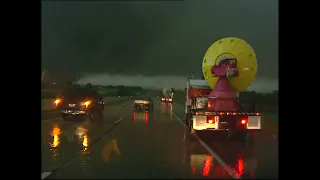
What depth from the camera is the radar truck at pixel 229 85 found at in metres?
14.6

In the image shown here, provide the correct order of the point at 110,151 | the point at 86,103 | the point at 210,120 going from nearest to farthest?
the point at 110,151, the point at 210,120, the point at 86,103

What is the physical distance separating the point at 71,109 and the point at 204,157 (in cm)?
1189

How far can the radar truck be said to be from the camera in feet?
47.8

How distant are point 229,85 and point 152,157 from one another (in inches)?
207

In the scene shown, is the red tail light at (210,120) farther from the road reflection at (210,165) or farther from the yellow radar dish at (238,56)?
the road reflection at (210,165)

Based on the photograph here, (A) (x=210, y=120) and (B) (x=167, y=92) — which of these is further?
(B) (x=167, y=92)

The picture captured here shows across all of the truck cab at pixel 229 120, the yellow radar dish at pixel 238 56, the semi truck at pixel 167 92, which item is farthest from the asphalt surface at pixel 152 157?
the yellow radar dish at pixel 238 56

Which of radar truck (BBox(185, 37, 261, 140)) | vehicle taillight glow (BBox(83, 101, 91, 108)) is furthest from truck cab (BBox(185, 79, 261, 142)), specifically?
vehicle taillight glow (BBox(83, 101, 91, 108))

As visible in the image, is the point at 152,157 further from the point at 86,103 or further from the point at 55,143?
the point at 86,103

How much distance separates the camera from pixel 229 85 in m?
15.1

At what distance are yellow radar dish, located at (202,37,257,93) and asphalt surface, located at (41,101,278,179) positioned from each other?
2.16 meters

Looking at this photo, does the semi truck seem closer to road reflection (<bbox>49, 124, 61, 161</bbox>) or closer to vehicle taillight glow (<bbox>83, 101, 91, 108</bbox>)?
vehicle taillight glow (<bbox>83, 101, 91, 108</bbox>)

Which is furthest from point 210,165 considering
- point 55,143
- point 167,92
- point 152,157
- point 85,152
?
point 167,92
